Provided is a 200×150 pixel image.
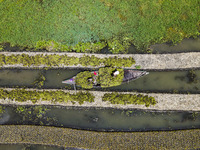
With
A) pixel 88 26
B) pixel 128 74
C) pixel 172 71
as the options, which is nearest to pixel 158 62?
pixel 172 71

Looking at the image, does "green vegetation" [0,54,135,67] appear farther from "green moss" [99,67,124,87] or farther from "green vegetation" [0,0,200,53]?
"green vegetation" [0,0,200,53]

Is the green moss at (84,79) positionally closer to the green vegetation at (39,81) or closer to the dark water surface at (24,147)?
the green vegetation at (39,81)

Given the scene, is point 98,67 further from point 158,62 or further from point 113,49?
point 158,62

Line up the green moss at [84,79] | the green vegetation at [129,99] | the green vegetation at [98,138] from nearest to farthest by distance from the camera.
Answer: the green vegetation at [98,138] < the green vegetation at [129,99] < the green moss at [84,79]

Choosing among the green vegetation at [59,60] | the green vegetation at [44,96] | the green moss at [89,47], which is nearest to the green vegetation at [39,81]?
the green vegetation at [44,96]

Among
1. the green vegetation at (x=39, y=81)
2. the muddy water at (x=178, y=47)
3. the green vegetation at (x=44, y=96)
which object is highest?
the muddy water at (x=178, y=47)

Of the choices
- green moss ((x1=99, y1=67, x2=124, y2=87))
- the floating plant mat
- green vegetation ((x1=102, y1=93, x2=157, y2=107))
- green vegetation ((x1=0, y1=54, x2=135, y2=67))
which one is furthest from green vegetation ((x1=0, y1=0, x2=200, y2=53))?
the floating plant mat
